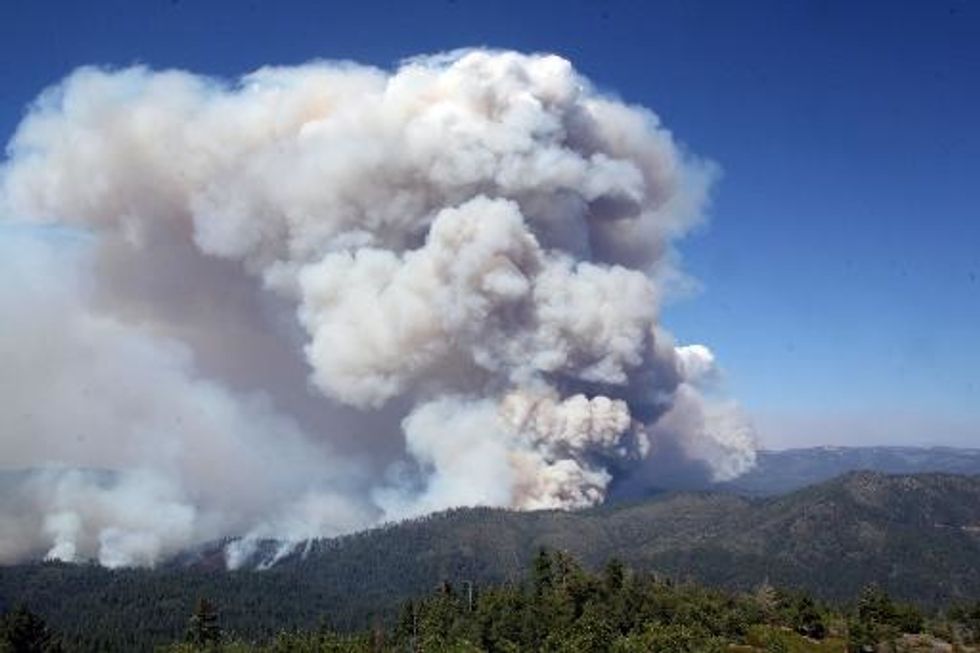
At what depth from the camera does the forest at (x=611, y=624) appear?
111750 millimetres

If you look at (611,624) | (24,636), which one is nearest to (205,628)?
(24,636)

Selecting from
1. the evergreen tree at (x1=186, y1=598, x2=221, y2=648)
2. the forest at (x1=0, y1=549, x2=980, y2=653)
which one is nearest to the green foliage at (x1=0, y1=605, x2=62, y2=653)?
the forest at (x1=0, y1=549, x2=980, y2=653)

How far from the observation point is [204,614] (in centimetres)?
13000

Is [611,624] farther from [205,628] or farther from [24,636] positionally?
[24,636]

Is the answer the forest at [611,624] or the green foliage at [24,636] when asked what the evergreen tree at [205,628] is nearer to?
the forest at [611,624]

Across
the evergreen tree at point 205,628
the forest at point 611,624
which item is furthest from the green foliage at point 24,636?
the evergreen tree at point 205,628

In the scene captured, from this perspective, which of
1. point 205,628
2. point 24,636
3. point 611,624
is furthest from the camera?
point 24,636

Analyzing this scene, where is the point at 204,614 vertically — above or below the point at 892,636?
above

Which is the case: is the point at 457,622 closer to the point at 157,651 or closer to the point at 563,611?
the point at 563,611

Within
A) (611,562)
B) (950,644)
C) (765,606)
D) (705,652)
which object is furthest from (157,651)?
(950,644)

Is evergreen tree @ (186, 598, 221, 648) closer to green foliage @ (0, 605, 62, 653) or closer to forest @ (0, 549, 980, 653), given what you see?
forest @ (0, 549, 980, 653)

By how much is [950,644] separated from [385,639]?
259 feet

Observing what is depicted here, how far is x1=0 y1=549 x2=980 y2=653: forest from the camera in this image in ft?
367

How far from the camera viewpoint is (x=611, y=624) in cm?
11794
